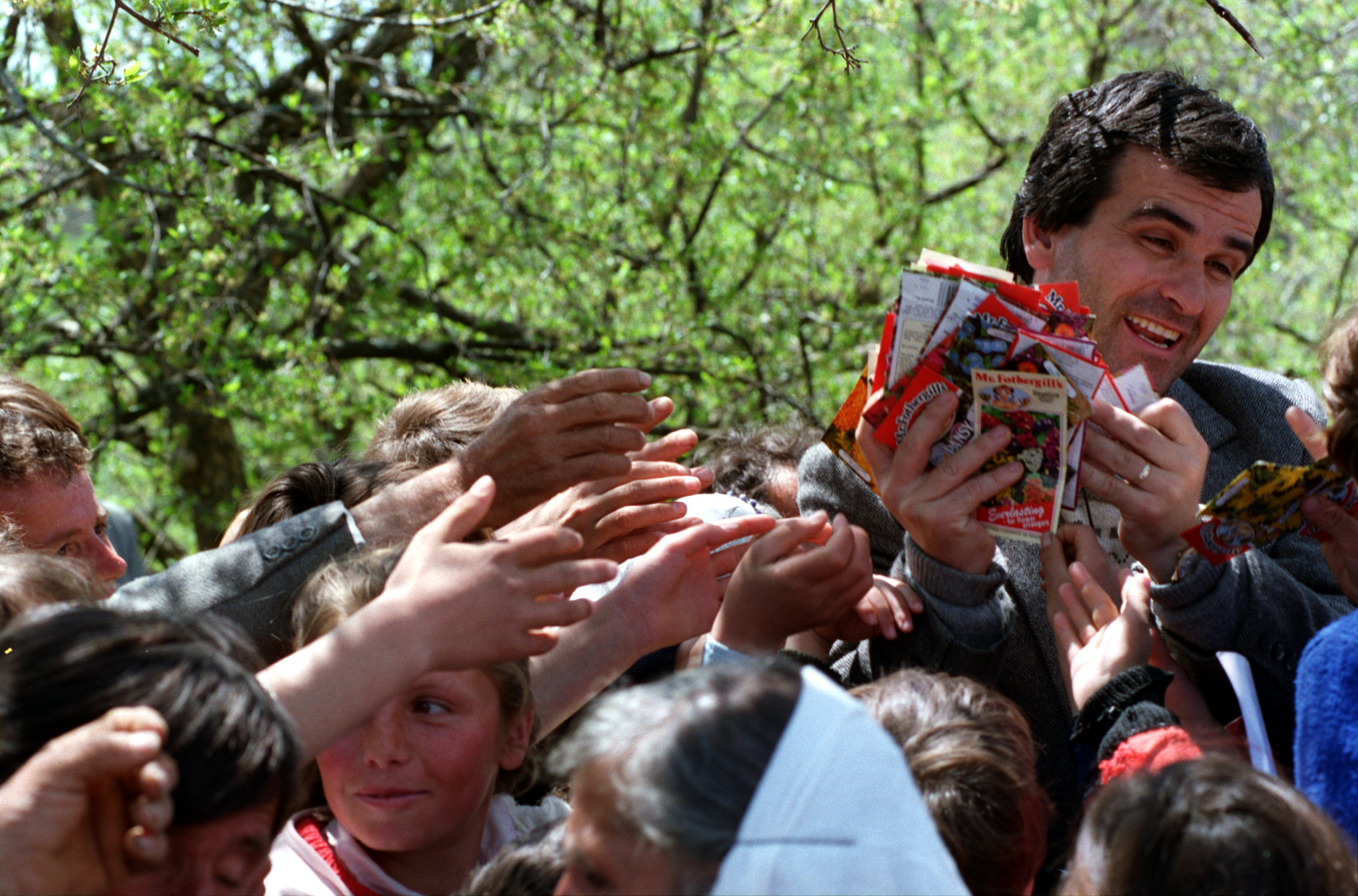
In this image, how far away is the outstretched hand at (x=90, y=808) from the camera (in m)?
1.38

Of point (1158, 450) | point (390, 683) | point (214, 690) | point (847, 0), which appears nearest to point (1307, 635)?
point (1158, 450)

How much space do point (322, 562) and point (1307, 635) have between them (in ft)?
5.88

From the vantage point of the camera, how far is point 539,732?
2.39 m

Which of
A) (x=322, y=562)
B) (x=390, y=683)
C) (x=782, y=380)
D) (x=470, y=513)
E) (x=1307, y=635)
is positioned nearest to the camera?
(x=390, y=683)

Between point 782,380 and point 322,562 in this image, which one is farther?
point 782,380

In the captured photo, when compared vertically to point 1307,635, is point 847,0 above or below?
above

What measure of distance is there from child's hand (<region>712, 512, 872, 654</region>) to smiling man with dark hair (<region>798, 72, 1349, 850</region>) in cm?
13

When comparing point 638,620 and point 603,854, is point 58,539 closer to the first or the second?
point 638,620

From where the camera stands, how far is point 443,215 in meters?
5.92

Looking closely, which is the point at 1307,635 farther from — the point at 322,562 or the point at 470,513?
the point at 322,562

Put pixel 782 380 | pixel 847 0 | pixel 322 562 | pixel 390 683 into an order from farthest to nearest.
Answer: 1. pixel 847 0
2. pixel 782 380
3. pixel 322 562
4. pixel 390 683

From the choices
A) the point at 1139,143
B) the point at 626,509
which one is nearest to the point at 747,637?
the point at 626,509

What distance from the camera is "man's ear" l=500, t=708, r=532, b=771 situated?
2.25 metres

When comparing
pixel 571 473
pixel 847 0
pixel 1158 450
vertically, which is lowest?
pixel 571 473
